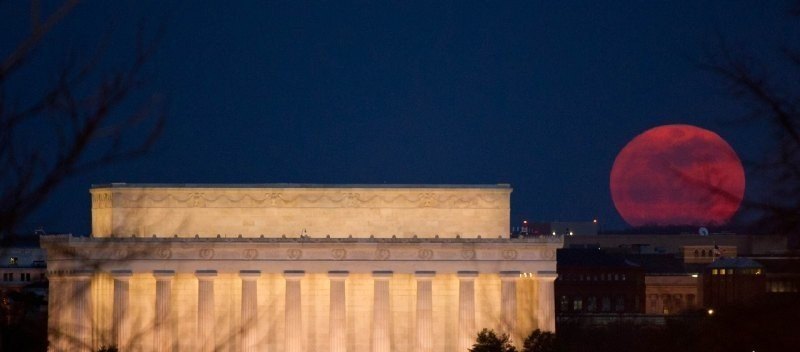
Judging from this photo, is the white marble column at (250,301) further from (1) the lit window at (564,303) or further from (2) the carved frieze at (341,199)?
(1) the lit window at (564,303)

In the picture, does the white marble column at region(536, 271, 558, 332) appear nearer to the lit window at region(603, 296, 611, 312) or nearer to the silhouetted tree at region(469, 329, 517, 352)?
the silhouetted tree at region(469, 329, 517, 352)

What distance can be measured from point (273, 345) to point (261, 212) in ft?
30.8

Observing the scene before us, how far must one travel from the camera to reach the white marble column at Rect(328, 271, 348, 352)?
360 feet

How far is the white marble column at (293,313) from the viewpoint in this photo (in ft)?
359

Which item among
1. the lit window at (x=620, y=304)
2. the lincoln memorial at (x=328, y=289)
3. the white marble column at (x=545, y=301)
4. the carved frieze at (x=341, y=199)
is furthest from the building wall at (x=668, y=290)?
the lincoln memorial at (x=328, y=289)

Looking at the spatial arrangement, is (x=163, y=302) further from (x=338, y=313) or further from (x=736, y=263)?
(x=736, y=263)

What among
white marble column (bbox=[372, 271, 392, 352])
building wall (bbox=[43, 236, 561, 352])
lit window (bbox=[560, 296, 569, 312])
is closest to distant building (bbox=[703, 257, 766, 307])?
lit window (bbox=[560, 296, 569, 312])

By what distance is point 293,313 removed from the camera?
109500 millimetres

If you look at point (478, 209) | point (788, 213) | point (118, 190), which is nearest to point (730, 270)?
point (478, 209)

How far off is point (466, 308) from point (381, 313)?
510 cm

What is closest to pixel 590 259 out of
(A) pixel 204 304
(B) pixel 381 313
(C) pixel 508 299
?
(C) pixel 508 299

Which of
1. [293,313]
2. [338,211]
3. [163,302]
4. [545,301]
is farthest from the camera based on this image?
[338,211]

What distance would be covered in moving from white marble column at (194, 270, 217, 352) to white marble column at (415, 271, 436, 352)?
12236 mm

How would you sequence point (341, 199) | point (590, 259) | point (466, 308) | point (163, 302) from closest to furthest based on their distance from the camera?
point (163, 302)
point (466, 308)
point (341, 199)
point (590, 259)
